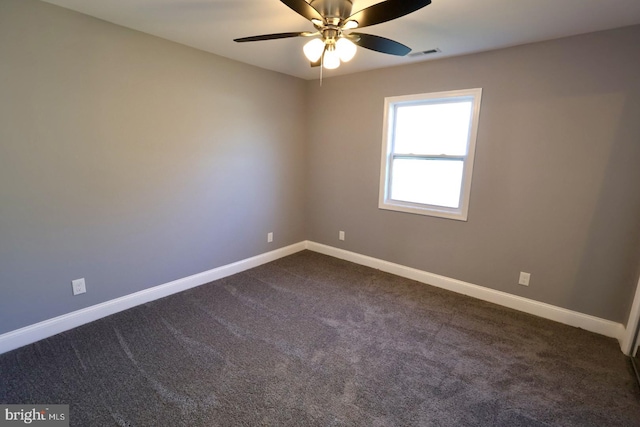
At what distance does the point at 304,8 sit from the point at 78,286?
2676mm

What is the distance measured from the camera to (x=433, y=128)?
3.22m

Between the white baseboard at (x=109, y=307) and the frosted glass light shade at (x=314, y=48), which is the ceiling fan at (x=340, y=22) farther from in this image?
the white baseboard at (x=109, y=307)

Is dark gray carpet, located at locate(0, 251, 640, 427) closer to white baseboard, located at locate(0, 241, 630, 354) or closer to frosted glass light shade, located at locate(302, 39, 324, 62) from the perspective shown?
white baseboard, located at locate(0, 241, 630, 354)

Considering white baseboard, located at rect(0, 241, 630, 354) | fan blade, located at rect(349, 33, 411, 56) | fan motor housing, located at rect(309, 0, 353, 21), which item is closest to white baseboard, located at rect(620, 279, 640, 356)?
white baseboard, located at rect(0, 241, 630, 354)

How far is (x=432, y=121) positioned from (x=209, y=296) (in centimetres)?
302

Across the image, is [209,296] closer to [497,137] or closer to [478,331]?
[478,331]

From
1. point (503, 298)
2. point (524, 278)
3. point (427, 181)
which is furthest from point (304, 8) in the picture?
point (503, 298)

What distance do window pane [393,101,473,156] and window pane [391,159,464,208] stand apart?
134 mm

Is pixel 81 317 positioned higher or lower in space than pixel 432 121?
lower

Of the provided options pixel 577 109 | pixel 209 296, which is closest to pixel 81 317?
pixel 209 296

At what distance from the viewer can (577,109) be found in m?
2.38

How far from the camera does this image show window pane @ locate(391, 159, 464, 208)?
3.13m

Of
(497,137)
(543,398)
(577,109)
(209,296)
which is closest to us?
(543,398)

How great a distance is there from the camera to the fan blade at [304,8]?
145 centimetres
